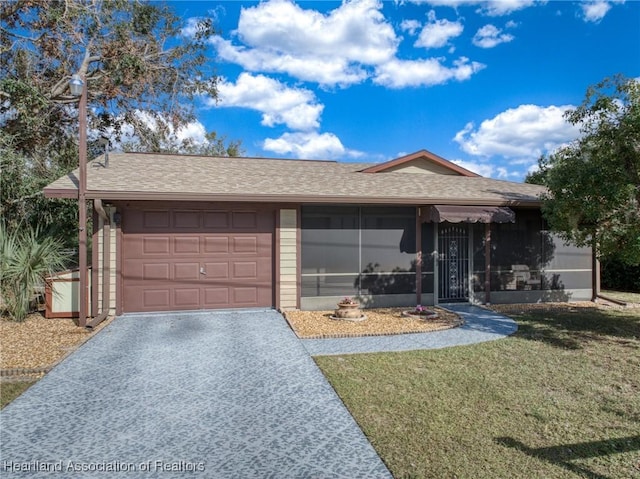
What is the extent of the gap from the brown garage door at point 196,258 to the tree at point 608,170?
641cm

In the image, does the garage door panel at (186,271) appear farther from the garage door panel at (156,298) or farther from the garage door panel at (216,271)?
the garage door panel at (156,298)

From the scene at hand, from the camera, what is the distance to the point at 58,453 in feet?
10.6

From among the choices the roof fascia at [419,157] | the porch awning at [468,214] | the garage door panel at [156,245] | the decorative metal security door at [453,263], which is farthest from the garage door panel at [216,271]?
the roof fascia at [419,157]

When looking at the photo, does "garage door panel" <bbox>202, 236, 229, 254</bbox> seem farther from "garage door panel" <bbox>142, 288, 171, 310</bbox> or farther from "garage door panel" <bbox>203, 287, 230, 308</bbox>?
"garage door panel" <bbox>142, 288, 171, 310</bbox>

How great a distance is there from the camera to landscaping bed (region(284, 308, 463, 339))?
709 centimetres

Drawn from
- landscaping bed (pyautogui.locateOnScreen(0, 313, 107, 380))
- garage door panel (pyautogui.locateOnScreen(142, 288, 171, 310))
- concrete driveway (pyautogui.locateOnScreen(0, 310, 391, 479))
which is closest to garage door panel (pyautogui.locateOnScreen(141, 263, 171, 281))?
garage door panel (pyautogui.locateOnScreen(142, 288, 171, 310))

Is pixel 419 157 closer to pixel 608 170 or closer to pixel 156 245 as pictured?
pixel 608 170

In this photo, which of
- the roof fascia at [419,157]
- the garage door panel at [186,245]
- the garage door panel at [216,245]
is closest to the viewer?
the garage door panel at [186,245]

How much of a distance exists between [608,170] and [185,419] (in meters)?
7.72

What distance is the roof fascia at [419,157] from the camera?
39.6 feet

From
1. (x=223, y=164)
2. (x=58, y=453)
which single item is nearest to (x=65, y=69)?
(x=223, y=164)

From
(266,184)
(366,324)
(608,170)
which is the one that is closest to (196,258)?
(266,184)

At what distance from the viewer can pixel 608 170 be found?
263 inches

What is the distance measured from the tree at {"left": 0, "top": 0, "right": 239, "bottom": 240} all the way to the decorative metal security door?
12035 mm
